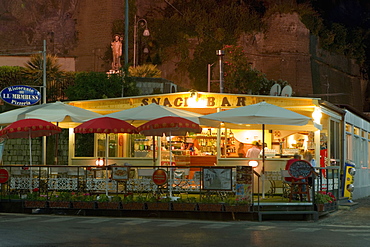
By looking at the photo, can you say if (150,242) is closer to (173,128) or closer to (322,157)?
(173,128)

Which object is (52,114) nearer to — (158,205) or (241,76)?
(158,205)

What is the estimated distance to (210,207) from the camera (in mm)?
15086

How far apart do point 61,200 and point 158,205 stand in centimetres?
251

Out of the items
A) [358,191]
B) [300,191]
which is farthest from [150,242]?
[358,191]

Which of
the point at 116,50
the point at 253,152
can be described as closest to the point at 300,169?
the point at 253,152

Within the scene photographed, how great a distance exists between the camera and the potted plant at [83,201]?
51.7ft

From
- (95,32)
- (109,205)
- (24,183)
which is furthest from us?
(95,32)

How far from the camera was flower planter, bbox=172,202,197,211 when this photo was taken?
15211mm

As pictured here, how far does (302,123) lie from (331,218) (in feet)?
8.06

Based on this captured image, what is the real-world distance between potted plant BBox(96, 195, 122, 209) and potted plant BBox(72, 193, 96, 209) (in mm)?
171

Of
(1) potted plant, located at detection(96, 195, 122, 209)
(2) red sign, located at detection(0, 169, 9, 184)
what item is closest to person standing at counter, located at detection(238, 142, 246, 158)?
(1) potted plant, located at detection(96, 195, 122, 209)

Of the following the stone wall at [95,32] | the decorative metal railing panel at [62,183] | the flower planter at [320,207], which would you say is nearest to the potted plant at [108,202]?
the decorative metal railing panel at [62,183]

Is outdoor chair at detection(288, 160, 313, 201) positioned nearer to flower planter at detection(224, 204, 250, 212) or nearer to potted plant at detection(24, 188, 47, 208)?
flower planter at detection(224, 204, 250, 212)

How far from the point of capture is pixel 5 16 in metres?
44.5
